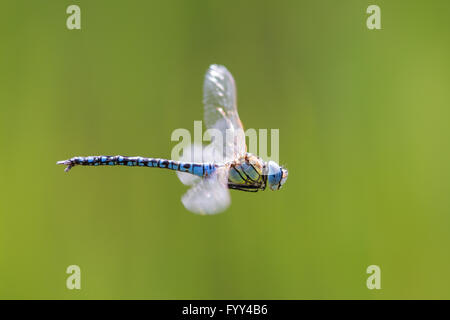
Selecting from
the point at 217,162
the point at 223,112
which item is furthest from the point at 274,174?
the point at 223,112

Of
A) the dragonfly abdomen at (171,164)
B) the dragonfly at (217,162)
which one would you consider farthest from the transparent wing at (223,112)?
the dragonfly abdomen at (171,164)

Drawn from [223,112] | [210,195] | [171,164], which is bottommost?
[210,195]

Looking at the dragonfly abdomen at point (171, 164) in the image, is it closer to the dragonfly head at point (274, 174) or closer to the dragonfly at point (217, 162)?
the dragonfly at point (217, 162)

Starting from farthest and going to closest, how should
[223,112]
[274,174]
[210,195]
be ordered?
[223,112]
[274,174]
[210,195]

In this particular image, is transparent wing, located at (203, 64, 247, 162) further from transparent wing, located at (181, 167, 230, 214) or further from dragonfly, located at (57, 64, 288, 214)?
transparent wing, located at (181, 167, 230, 214)

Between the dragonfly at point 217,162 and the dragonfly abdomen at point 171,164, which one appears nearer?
the dragonfly at point 217,162

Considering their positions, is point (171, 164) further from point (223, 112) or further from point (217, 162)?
point (223, 112)

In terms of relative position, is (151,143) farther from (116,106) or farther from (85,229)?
(85,229)
